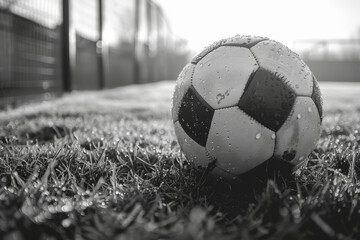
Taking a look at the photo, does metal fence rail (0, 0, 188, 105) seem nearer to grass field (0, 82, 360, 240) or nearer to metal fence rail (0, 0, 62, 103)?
metal fence rail (0, 0, 62, 103)

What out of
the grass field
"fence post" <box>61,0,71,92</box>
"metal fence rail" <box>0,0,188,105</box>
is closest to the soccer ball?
the grass field

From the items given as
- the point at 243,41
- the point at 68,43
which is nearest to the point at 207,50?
the point at 243,41

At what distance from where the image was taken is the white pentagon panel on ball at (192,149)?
1.71 m

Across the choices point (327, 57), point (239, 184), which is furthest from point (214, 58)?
point (327, 57)

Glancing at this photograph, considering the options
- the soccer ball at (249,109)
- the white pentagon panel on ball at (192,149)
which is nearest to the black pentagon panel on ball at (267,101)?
the soccer ball at (249,109)

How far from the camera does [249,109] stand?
159 cm

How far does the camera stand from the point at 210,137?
65.1 inches

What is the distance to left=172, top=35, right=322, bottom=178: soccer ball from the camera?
1592 millimetres

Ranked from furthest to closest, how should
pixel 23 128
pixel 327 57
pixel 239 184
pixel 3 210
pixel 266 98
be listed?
pixel 327 57 → pixel 23 128 → pixel 239 184 → pixel 266 98 → pixel 3 210

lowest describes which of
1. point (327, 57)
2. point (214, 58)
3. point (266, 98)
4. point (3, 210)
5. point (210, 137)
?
point (3, 210)

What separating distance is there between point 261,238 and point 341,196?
1.32ft

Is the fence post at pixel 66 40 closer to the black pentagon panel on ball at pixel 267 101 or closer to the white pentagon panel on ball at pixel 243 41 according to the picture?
the white pentagon panel on ball at pixel 243 41

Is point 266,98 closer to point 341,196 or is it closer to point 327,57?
point 341,196

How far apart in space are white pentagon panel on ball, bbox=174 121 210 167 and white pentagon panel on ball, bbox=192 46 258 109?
0.20m
